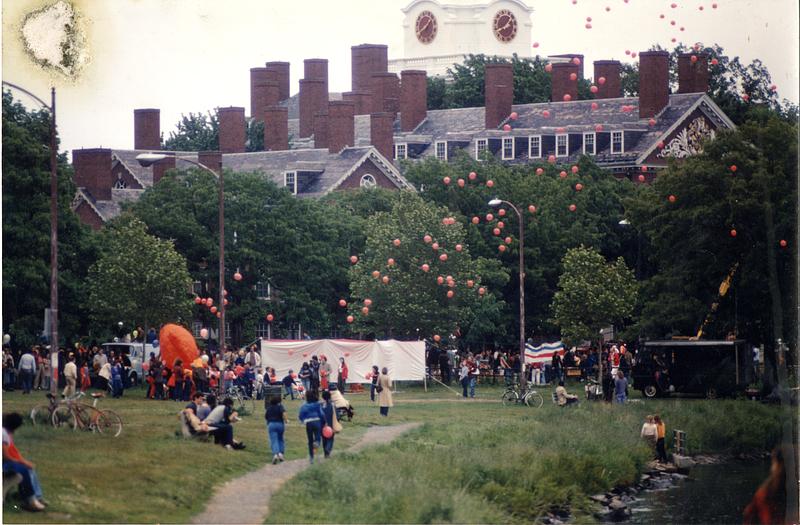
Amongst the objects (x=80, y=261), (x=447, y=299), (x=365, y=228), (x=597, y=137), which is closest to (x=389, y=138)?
(x=597, y=137)

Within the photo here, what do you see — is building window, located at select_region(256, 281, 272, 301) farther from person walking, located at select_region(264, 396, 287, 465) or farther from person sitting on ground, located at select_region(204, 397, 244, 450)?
person walking, located at select_region(264, 396, 287, 465)

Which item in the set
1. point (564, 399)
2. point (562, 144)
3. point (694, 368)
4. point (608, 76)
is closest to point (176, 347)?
point (564, 399)

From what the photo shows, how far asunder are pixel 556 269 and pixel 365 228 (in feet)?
32.3

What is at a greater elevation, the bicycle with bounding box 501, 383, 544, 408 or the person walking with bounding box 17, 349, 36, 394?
the person walking with bounding box 17, 349, 36, 394

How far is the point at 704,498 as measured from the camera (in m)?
46.7

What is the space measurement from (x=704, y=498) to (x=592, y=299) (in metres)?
27.6

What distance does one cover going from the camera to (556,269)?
8475 cm

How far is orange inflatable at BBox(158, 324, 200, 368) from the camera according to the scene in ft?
193

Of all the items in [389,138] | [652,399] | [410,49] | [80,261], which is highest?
[410,49]

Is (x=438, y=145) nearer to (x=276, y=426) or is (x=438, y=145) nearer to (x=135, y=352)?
(x=135, y=352)

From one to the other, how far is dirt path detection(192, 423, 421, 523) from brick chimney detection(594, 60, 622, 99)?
76363mm

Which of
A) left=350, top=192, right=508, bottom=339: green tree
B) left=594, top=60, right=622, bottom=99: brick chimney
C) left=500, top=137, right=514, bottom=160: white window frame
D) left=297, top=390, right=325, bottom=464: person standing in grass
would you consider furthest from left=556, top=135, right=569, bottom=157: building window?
left=297, top=390, right=325, bottom=464: person standing in grass

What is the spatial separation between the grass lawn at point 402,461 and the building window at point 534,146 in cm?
5421

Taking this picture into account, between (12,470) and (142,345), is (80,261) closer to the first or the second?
(142,345)
